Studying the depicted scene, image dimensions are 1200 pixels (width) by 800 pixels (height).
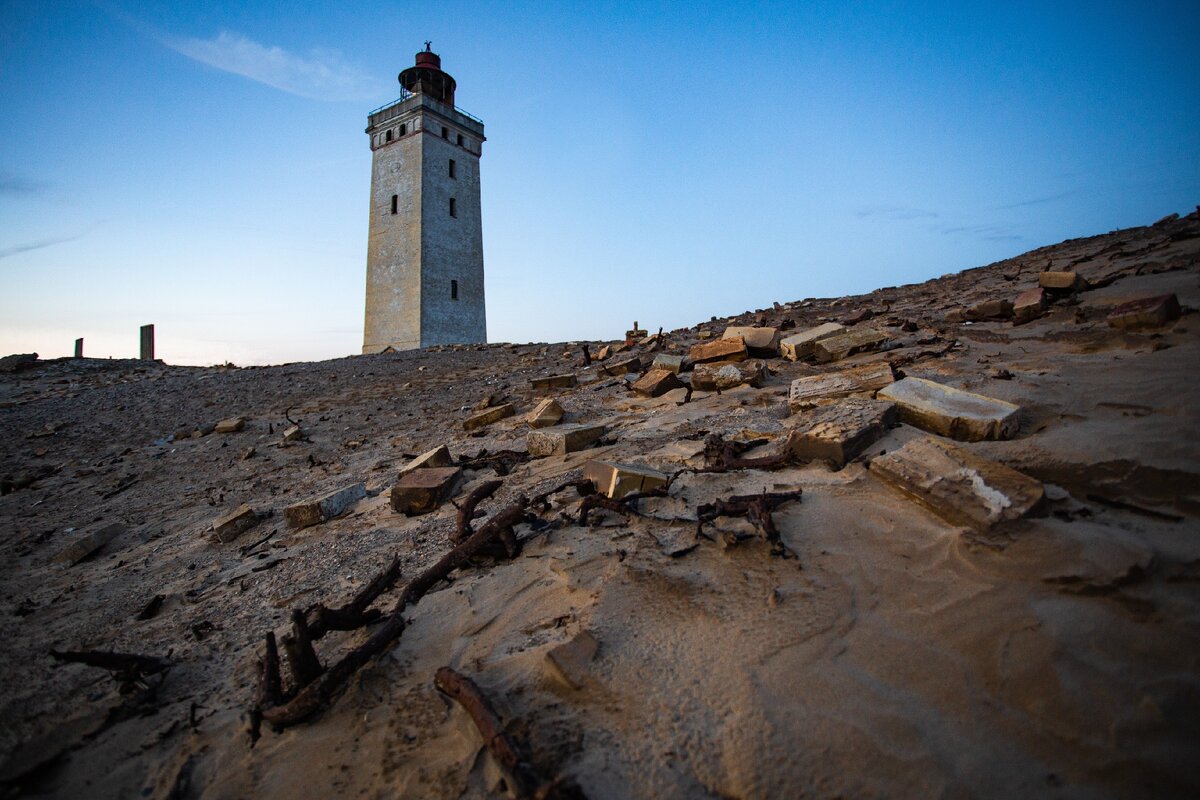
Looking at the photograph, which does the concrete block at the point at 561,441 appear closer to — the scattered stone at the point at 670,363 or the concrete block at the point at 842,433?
the concrete block at the point at 842,433

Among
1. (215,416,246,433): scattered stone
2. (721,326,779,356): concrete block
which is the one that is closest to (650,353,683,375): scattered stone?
(721,326,779,356): concrete block

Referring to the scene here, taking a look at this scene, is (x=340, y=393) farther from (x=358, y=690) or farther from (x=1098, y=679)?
(x=1098, y=679)

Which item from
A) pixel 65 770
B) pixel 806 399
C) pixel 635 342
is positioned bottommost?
pixel 65 770

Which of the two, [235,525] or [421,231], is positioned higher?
[421,231]

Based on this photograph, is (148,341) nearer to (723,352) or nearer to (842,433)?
(723,352)

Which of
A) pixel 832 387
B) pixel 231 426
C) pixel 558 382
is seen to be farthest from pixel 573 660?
pixel 231 426

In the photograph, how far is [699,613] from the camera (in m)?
1.65

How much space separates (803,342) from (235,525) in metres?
5.31

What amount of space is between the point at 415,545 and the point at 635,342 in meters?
6.64

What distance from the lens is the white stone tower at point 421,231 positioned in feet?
64.3

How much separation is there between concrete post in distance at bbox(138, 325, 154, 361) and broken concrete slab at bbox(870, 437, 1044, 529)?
63.5 feet

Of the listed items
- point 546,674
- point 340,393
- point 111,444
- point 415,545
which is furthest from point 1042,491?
point 111,444

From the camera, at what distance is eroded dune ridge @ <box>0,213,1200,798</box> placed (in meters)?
1.19

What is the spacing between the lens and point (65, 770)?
1.46 meters
